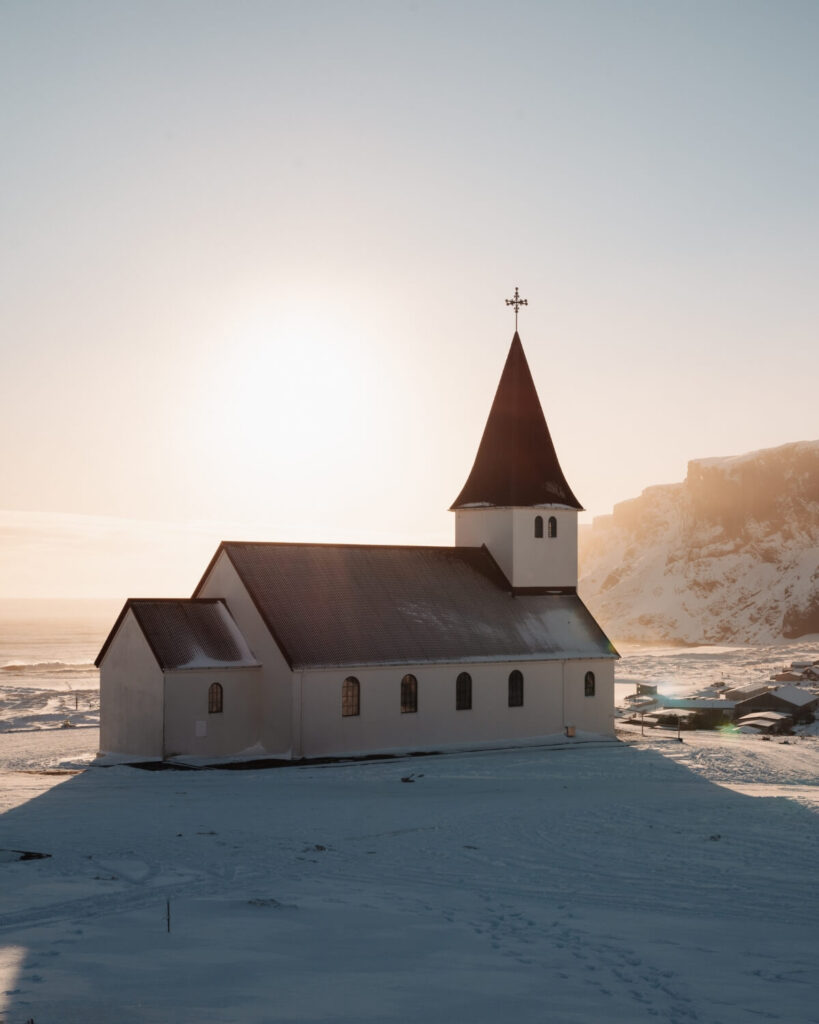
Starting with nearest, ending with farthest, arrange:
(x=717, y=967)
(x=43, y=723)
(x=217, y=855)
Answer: (x=717, y=967), (x=217, y=855), (x=43, y=723)

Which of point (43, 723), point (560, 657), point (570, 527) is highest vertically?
point (570, 527)

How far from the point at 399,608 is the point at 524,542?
7.59 meters

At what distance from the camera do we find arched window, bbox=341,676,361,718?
3838 centimetres

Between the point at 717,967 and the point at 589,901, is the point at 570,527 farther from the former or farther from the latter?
the point at 717,967

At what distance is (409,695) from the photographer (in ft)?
132

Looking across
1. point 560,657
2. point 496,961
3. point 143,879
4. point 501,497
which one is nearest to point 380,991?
point 496,961

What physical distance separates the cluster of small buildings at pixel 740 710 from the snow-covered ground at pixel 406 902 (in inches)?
1330

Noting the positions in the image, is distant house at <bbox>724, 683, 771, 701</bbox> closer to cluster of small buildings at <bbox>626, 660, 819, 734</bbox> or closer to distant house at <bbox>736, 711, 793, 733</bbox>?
cluster of small buildings at <bbox>626, 660, 819, 734</bbox>

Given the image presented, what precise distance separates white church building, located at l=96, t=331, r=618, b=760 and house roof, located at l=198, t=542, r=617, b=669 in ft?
0.23

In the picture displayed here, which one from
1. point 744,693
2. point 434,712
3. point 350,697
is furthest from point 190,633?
point 744,693

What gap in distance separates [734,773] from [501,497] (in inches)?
638

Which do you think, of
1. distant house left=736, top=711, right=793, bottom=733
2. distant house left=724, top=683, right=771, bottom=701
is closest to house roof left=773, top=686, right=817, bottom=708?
distant house left=724, top=683, right=771, bottom=701

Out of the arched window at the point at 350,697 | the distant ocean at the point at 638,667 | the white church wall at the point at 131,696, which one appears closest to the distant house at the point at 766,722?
the distant ocean at the point at 638,667

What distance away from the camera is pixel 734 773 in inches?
1380
